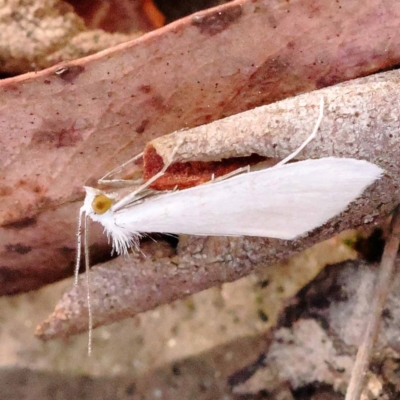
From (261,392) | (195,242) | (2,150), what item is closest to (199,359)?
(261,392)

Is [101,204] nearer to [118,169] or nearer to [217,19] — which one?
[118,169]

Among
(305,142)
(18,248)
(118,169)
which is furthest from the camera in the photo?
(18,248)

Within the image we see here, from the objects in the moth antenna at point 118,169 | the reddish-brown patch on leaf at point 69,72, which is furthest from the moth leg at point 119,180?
the reddish-brown patch on leaf at point 69,72

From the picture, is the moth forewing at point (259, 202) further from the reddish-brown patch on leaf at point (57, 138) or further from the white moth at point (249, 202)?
the reddish-brown patch on leaf at point (57, 138)

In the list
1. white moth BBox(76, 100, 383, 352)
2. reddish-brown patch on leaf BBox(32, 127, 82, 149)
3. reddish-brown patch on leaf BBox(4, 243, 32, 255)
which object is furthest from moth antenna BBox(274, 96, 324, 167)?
reddish-brown patch on leaf BBox(4, 243, 32, 255)

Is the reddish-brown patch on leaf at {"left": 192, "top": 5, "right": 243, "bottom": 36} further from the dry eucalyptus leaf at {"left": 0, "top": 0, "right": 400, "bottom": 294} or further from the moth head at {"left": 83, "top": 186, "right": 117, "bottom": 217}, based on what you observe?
the moth head at {"left": 83, "top": 186, "right": 117, "bottom": 217}

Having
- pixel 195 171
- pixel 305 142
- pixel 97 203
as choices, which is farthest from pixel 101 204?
pixel 305 142
